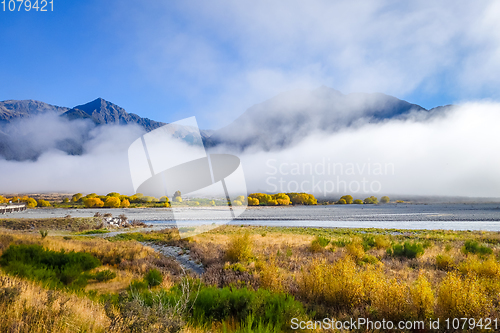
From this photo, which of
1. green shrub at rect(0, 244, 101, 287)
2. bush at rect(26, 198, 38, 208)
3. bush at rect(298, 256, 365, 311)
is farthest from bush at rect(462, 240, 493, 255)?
bush at rect(26, 198, 38, 208)

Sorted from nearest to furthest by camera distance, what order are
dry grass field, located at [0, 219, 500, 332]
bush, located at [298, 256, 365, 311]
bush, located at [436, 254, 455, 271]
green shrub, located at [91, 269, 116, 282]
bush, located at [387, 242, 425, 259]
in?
dry grass field, located at [0, 219, 500, 332]
bush, located at [298, 256, 365, 311]
green shrub, located at [91, 269, 116, 282]
bush, located at [436, 254, 455, 271]
bush, located at [387, 242, 425, 259]

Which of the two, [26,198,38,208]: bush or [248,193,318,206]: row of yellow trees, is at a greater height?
[26,198,38,208]: bush

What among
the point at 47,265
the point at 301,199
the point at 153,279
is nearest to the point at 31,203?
the point at 47,265

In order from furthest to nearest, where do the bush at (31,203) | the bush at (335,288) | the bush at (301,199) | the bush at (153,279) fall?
the bush at (301,199)
the bush at (31,203)
the bush at (153,279)
the bush at (335,288)

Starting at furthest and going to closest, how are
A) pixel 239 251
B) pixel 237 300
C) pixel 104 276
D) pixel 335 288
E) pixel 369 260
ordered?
1. pixel 239 251
2. pixel 369 260
3. pixel 104 276
4. pixel 335 288
5. pixel 237 300

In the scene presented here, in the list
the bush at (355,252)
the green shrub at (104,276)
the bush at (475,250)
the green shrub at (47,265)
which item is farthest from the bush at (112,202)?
the bush at (475,250)

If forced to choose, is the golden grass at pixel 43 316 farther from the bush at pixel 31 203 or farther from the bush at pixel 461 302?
the bush at pixel 31 203

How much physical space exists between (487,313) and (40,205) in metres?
124

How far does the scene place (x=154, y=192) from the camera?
539 inches

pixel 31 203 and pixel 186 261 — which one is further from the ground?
pixel 186 261

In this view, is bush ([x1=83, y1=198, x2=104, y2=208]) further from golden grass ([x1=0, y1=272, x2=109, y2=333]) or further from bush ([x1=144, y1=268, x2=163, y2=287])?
golden grass ([x1=0, y1=272, x2=109, y2=333])

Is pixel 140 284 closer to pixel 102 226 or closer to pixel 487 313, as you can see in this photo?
pixel 487 313

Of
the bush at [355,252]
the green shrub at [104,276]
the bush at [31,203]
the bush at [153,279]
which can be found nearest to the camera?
the bush at [153,279]

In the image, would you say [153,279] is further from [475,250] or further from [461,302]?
[475,250]
